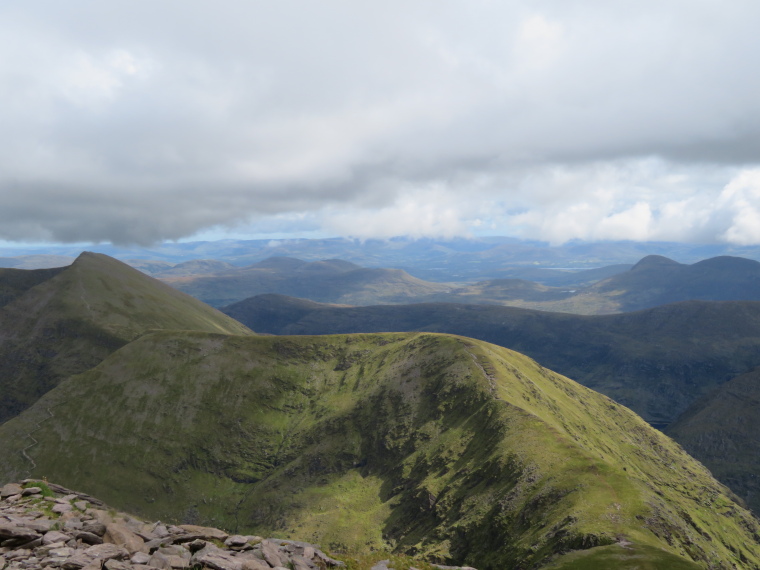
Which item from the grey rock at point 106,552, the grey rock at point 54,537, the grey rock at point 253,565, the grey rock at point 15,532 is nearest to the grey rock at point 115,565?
the grey rock at point 106,552

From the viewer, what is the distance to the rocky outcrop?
27.5 m

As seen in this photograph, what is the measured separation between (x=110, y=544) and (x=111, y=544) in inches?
12.0

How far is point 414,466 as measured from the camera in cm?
14350

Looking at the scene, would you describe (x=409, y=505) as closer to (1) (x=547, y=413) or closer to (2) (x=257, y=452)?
(1) (x=547, y=413)

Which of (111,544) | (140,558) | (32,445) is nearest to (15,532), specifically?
(111,544)

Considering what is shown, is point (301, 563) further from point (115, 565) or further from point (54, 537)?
point (54, 537)

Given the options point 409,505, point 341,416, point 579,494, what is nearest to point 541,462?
point 579,494

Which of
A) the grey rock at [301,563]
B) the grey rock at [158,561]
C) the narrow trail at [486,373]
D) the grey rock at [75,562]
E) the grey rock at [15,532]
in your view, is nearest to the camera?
the grey rock at [75,562]

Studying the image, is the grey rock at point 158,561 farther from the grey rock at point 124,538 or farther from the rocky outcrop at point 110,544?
the grey rock at point 124,538

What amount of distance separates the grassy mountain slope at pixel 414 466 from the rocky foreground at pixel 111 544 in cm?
5397

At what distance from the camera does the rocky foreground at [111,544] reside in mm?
27547

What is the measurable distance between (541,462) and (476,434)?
33.9m

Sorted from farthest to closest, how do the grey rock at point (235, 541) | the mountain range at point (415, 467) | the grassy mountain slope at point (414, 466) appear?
the grassy mountain slope at point (414, 466)
the mountain range at point (415, 467)
the grey rock at point (235, 541)

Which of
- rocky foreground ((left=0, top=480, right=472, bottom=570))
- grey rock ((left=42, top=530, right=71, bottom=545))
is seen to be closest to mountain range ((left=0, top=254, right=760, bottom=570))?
rocky foreground ((left=0, top=480, right=472, bottom=570))
